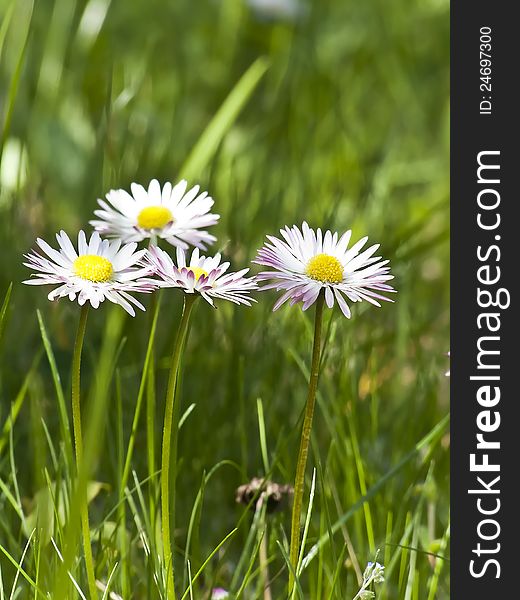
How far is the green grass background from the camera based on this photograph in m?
1.13

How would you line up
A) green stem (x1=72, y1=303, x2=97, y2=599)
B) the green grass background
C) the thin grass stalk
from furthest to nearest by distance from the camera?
the green grass background
the thin grass stalk
green stem (x1=72, y1=303, x2=97, y2=599)

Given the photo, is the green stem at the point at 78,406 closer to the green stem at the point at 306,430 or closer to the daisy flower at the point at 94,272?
the daisy flower at the point at 94,272

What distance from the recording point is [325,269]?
868 millimetres

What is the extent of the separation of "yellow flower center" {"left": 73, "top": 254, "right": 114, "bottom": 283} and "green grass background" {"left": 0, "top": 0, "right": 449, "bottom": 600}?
1.9 inches

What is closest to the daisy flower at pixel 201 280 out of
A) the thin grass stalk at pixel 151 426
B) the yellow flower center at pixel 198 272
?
the yellow flower center at pixel 198 272

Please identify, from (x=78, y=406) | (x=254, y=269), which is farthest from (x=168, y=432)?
(x=254, y=269)

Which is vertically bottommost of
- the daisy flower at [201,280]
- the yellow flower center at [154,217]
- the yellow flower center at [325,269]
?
the daisy flower at [201,280]

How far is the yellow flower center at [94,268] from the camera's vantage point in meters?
0.86

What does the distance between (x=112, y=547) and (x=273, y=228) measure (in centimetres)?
84

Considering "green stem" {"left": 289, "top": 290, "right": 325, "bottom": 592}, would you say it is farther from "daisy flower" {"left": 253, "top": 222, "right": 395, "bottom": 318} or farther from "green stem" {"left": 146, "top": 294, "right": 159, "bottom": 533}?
"green stem" {"left": 146, "top": 294, "right": 159, "bottom": 533}

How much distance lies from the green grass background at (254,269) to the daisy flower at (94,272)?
0.05 m

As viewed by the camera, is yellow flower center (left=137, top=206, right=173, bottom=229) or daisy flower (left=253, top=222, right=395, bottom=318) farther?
yellow flower center (left=137, top=206, right=173, bottom=229)

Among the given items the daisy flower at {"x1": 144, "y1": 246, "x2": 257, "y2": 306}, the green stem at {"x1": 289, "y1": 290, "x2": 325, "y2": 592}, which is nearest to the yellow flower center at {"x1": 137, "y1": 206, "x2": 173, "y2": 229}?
the daisy flower at {"x1": 144, "y1": 246, "x2": 257, "y2": 306}

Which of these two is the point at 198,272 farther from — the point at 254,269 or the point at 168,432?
the point at 254,269
